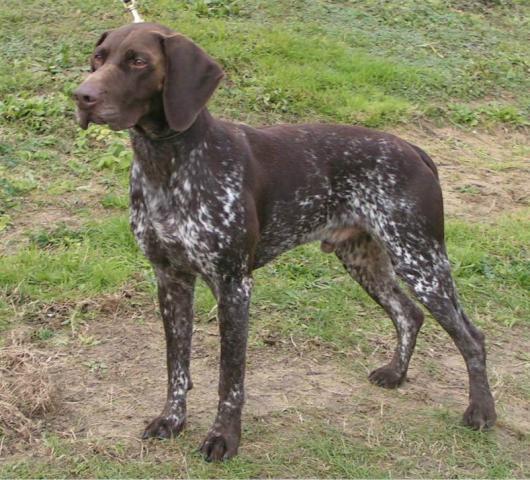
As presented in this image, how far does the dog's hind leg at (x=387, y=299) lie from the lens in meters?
5.87

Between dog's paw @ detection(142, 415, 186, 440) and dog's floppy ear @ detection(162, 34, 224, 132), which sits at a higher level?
dog's floppy ear @ detection(162, 34, 224, 132)

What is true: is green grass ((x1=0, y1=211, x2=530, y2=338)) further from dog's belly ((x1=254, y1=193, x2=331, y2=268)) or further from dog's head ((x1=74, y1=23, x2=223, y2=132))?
dog's head ((x1=74, y1=23, x2=223, y2=132))

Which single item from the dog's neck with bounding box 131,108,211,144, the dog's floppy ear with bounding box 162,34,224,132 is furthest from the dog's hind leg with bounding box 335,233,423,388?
the dog's floppy ear with bounding box 162,34,224,132

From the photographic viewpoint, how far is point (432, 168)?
5.56m

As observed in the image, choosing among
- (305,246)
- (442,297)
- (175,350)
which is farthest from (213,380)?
(305,246)

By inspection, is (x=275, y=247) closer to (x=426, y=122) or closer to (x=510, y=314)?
(x=510, y=314)

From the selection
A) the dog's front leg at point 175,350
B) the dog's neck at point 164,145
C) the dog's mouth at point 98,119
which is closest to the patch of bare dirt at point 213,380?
the dog's front leg at point 175,350

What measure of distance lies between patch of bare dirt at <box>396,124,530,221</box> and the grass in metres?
0.06

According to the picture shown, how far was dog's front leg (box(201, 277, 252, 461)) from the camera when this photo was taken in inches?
193

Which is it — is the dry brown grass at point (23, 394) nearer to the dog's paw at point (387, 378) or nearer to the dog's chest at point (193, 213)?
the dog's chest at point (193, 213)

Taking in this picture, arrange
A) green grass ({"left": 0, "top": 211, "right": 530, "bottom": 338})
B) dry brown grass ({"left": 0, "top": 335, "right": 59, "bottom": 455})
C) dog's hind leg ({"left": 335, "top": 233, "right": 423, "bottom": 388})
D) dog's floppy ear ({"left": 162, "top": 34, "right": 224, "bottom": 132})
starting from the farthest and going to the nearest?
green grass ({"left": 0, "top": 211, "right": 530, "bottom": 338}) < dog's hind leg ({"left": 335, "top": 233, "right": 423, "bottom": 388}) < dry brown grass ({"left": 0, "top": 335, "right": 59, "bottom": 455}) < dog's floppy ear ({"left": 162, "top": 34, "right": 224, "bottom": 132})

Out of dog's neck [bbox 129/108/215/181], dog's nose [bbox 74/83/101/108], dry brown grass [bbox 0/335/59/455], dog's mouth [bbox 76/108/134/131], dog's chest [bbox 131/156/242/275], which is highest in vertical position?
dog's nose [bbox 74/83/101/108]

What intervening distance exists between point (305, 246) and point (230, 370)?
104 inches

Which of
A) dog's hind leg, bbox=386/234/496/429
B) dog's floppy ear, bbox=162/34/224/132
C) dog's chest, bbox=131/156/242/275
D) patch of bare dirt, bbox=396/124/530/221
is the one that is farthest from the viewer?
patch of bare dirt, bbox=396/124/530/221
